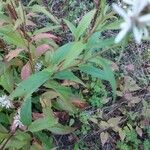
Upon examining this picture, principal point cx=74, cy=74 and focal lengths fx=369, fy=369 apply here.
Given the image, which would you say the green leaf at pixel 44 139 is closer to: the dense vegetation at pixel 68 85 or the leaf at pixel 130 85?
the dense vegetation at pixel 68 85

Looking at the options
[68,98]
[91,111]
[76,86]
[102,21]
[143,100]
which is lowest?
[143,100]

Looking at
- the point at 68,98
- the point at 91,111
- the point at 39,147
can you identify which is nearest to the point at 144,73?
the point at 91,111

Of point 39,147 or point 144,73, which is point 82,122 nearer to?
point 39,147

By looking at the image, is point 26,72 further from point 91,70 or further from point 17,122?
point 91,70

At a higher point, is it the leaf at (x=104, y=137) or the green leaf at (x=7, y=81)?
the green leaf at (x=7, y=81)

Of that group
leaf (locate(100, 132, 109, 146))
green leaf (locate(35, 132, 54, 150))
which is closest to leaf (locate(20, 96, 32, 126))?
green leaf (locate(35, 132, 54, 150))

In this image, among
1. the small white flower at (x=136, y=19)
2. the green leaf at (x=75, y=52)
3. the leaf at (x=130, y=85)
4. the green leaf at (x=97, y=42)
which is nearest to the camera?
the small white flower at (x=136, y=19)

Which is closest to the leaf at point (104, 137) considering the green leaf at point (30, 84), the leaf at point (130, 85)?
the leaf at point (130, 85)

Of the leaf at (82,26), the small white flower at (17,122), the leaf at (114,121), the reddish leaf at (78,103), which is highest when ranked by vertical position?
the leaf at (82,26)
